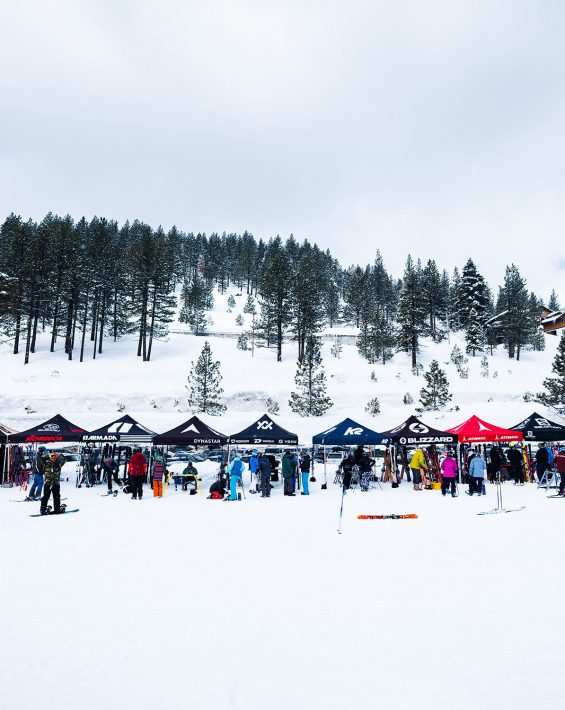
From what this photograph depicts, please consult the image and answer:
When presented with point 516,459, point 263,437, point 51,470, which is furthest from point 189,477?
point 516,459

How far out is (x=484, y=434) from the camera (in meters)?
21.9

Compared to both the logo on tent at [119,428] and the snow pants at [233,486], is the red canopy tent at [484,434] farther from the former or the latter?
the logo on tent at [119,428]

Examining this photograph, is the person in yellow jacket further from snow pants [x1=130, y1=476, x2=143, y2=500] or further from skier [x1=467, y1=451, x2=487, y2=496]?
snow pants [x1=130, y1=476, x2=143, y2=500]

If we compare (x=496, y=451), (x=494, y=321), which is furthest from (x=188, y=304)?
(x=496, y=451)

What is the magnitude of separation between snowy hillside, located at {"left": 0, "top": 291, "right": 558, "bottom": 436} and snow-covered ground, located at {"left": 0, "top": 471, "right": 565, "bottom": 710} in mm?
20266

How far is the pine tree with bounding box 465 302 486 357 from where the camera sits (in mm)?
65062

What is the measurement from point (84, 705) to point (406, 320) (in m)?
60.9

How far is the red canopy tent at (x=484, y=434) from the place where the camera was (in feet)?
71.3

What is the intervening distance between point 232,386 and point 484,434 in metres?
28.4

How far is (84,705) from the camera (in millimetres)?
3496

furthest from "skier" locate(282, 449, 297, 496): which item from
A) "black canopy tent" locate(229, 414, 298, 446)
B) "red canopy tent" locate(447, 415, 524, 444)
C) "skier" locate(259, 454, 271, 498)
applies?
"red canopy tent" locate(447, 415, 524, 444)

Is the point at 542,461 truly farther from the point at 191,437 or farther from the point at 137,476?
the point at 137,476

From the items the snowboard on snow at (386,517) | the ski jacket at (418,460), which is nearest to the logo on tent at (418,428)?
the ski jacket at (418,460)

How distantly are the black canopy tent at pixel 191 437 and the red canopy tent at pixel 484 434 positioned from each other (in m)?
11.1
